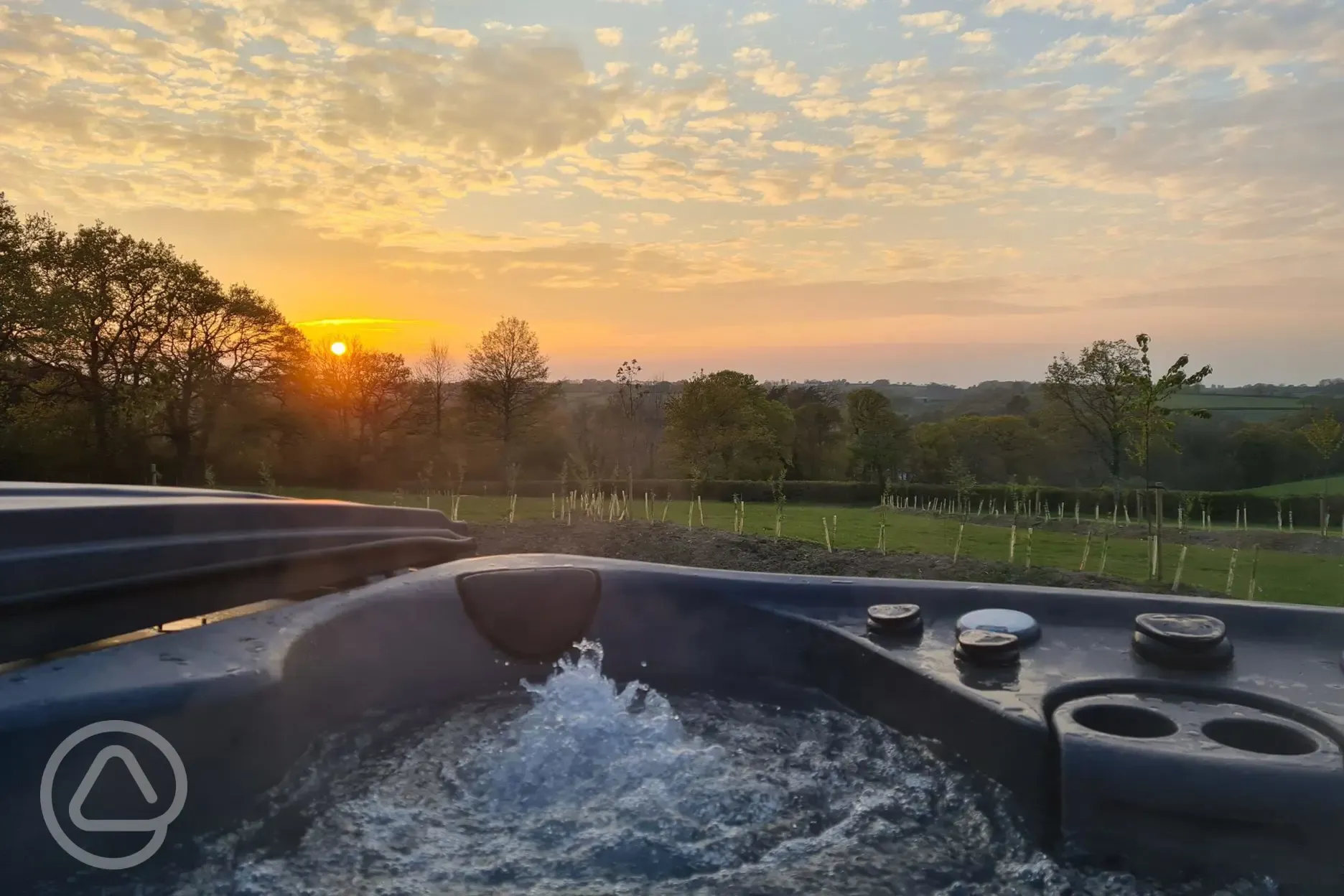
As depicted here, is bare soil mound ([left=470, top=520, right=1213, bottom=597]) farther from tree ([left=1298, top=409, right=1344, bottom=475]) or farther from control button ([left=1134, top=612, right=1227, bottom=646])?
tree ([left=1298, top=409, right=1344, bottom=475])

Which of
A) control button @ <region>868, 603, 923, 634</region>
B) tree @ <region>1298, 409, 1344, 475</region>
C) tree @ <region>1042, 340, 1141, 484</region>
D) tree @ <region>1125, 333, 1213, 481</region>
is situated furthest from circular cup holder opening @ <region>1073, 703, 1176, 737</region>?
tree @ <region>1042, 340, 1141, 484</region>

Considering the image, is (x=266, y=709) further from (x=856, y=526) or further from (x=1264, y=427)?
(x=1264, y=427)

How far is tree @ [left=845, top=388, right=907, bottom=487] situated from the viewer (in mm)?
21219

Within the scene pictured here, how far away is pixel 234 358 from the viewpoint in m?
16.5

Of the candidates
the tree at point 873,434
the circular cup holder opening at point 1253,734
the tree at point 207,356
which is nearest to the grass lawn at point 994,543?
the tree at point 207,356

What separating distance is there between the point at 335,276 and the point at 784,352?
805 centimetres

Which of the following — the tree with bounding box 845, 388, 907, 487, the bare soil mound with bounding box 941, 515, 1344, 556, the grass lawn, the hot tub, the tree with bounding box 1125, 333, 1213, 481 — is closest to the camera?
the hot tub

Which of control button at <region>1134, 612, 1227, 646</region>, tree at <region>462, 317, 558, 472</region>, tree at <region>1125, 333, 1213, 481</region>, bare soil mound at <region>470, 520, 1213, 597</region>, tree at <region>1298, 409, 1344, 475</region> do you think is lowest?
bare soil mound at <region>470, 520, 1213, 597</region>

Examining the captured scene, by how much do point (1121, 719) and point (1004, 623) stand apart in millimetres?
570

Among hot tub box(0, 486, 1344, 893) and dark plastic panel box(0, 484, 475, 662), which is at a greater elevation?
dark plastic panel box(0, 484, 475, 662)

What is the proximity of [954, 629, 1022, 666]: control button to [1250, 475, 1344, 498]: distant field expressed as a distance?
41.7 feet

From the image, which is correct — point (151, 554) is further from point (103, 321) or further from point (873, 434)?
point (873, 434)

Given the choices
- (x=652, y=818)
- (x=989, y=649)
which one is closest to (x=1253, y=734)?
(x=989, y=649)

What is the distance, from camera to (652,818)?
202 centimetres
